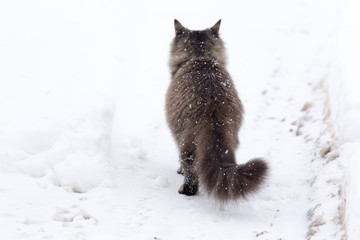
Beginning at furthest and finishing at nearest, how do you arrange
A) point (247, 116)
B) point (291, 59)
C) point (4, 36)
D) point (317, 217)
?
1. point (291, 59)
2. point (247, 116)
3. point (4, 36)
4. point (317, 217)

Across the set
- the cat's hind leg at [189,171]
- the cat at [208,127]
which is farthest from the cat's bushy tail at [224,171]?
the cat's hind leg at [189,171]

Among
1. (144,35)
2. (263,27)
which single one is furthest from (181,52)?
(263,27)

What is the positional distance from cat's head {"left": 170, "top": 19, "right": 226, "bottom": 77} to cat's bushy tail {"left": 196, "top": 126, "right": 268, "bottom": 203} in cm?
163

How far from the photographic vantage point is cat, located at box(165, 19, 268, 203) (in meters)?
4.50

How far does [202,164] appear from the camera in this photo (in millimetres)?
4688

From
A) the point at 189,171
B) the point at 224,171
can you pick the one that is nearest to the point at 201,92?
the point at 189,171

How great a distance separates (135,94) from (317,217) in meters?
4.73

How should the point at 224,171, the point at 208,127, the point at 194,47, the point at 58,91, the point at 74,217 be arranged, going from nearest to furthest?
the point at 74,217 → the point at 224,171 → the point at 208,127 → the point at 194,47 → the point at 58,91

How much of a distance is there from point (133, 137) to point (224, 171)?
2299 mm

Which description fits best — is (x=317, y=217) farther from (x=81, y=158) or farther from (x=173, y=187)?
(x=81, y=158)

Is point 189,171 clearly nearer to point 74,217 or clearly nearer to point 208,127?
point 208,127

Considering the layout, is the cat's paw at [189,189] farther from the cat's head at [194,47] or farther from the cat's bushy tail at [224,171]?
the cat's head at [194,47]

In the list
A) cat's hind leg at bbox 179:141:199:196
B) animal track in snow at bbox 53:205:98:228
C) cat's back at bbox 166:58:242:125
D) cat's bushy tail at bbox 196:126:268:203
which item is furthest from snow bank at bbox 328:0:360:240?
animal track in snow at bbox 53:205:98:228

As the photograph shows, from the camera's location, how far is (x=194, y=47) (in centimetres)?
613
